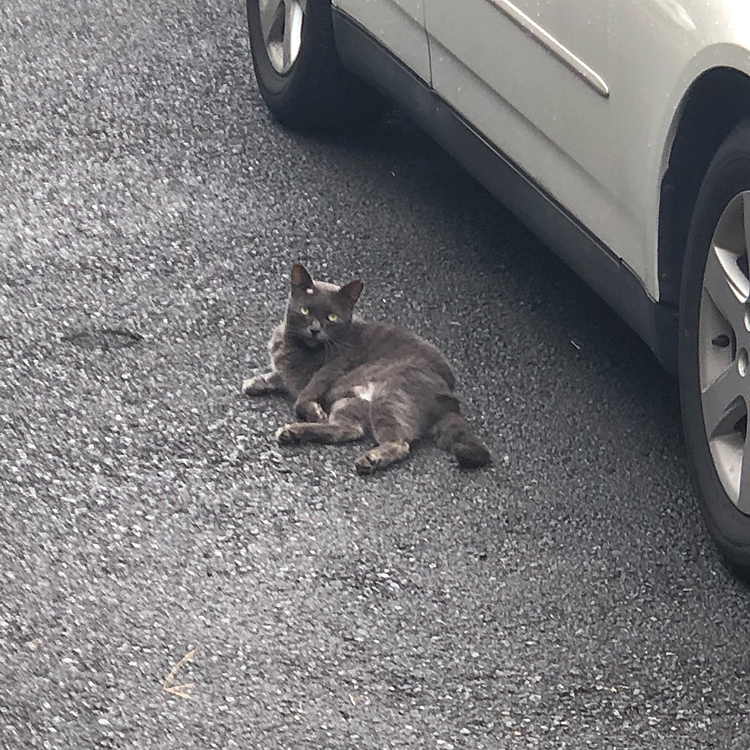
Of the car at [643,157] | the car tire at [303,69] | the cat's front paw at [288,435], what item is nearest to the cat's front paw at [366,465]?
the cat's front paw at [288,435]

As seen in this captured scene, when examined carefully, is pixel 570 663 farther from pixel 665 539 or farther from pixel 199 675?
pixel 199 675

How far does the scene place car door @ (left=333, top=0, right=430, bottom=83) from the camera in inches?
183

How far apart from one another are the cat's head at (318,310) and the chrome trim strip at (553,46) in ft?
3.15

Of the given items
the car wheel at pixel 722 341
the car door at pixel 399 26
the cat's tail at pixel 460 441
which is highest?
the car wheel at pixel 722 341

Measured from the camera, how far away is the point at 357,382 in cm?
423

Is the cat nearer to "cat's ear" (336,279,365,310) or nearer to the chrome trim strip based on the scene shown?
"cat's ear" (336,279,365,310)

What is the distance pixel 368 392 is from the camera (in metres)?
4.18

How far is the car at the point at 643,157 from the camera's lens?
128 inches

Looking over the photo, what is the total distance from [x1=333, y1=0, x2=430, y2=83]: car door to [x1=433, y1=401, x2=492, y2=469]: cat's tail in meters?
1.29

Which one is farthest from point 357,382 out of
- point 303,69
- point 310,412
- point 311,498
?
point 303,69

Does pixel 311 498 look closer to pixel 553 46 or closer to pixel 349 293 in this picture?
pixel 349 293

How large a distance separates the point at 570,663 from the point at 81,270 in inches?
99.6

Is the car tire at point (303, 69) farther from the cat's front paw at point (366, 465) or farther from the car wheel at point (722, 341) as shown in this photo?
the car wheel at point (722, 341)

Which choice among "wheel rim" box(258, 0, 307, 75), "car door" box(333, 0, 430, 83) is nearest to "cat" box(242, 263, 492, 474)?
"car door" box(333, 0, 430, 83)
